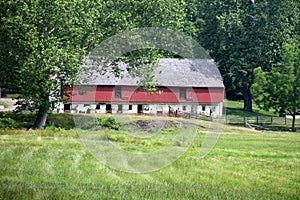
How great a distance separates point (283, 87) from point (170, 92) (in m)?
13.2

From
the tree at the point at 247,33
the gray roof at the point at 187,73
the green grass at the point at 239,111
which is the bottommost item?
the green grass at the point at 239,111

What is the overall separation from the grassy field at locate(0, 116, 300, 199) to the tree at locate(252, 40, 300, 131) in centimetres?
2759

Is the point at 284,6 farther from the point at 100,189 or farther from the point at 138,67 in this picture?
the point at 100,189

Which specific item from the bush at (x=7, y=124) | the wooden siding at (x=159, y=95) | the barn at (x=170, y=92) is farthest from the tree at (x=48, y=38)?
the barn at (x=170, y=92)

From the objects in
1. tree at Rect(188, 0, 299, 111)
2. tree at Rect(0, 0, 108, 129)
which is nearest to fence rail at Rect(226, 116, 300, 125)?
tree at Rect(188, 0, 299, 111)

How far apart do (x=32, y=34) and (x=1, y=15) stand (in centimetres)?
269

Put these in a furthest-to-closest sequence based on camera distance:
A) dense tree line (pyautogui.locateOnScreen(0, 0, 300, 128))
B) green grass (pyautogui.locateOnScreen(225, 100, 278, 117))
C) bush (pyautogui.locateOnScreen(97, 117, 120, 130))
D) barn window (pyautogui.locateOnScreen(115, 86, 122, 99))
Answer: green grass (pyautogui.locateOnScreen(225, 100, 278, 117)) < barn window (pyautogui.locateOnScreen(115, 86, 122, 99)) < bush (pyautogui.locateOnScreen(97, 117, 120, 130)) < dense tree line (pyautogui.locateOnScreen(0, 0, 300, 128))

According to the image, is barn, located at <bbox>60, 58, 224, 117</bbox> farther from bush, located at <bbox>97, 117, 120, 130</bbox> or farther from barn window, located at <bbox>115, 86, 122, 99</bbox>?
bush, located at <bbox>97, 117, 120, 130</bbox>

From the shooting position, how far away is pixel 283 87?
2024 inches

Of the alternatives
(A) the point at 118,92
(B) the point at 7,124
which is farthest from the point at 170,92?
(B) the point at 7,124

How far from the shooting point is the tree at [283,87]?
51250mm

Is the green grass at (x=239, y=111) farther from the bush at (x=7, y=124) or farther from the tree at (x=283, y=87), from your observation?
the bush at (x=7, y=124)

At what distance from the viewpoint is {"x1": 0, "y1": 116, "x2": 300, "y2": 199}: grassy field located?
13398 millimetres

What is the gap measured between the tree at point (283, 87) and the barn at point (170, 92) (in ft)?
22.4
